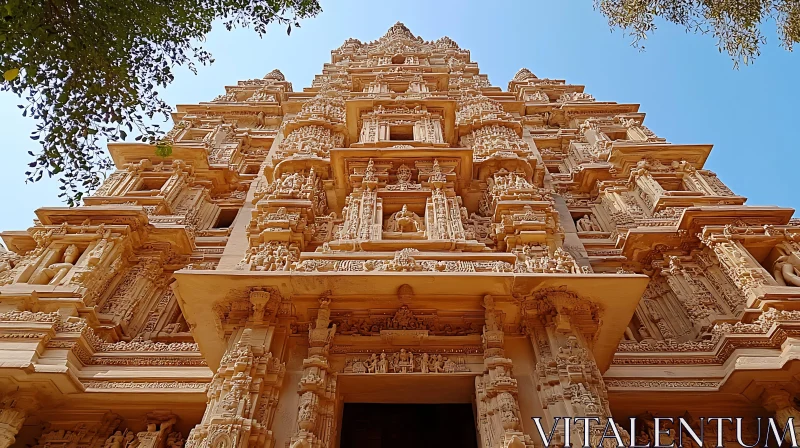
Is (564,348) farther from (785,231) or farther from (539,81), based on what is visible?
(539,81)

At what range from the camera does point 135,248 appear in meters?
13.7

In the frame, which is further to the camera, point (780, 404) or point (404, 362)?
point (780, 404)

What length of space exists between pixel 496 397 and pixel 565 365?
1184 millimetres

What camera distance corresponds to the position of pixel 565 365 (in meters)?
8.44

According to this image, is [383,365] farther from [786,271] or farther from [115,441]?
[786,271]

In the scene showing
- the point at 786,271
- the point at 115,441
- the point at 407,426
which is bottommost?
the point at 115,441

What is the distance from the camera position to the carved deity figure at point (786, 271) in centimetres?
1184

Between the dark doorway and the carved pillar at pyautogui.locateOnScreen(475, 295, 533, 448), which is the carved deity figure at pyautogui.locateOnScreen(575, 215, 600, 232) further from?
the carved pillar at pyautogui.locateOnScreen(475, 295, 533, 448)

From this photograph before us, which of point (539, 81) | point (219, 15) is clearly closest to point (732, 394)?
point (219, 15)

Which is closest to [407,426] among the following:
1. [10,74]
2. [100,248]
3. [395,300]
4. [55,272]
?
[395,300]

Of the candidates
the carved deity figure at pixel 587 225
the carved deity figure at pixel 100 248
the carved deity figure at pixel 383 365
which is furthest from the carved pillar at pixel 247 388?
the carved deity figure at pixel 587 225

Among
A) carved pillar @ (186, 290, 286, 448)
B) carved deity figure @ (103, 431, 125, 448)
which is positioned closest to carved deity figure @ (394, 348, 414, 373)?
carved pillar @ (186, 290, 286, 448)

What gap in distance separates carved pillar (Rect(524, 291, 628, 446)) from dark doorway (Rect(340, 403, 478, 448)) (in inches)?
130

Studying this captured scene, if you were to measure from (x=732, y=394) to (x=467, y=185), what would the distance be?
7.96 meters
